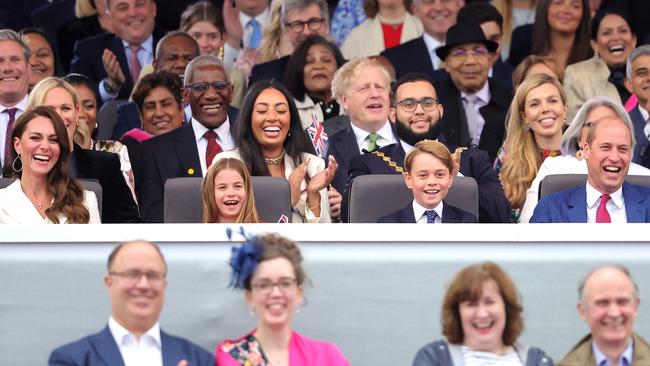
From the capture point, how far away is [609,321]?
20.3 ft

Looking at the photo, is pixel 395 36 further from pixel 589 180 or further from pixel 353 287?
pixel 353 287

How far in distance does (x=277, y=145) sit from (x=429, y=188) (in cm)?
114

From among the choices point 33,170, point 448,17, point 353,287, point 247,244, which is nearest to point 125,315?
point 247,244

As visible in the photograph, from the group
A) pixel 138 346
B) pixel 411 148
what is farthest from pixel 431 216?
pixel 138 346

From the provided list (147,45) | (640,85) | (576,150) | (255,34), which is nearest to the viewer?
(576,150)

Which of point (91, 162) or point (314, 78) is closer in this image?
point (91, 162)

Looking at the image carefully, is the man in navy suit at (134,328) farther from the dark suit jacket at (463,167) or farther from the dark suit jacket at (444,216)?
the dark suit jacket at (463,167)

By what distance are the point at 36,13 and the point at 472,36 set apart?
3.57m

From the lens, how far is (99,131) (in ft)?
34.3

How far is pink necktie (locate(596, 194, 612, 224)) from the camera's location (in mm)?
7938

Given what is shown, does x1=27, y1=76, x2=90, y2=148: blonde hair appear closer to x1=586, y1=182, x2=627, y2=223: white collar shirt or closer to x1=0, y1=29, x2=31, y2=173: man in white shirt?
x1=0, y1=29, x2=31, y2=173: man in white shirt

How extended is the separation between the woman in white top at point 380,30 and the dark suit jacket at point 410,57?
0.27 metres

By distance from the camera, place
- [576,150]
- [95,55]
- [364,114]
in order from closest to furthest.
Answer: [576,150]
[364,114]
[95,55]

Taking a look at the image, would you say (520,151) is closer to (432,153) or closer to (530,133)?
(530,133)
